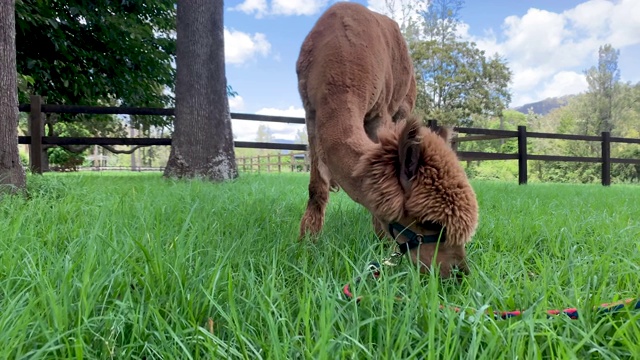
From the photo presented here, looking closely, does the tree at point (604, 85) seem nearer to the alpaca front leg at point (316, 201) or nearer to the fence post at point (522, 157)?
the fence post at point (522, 157)

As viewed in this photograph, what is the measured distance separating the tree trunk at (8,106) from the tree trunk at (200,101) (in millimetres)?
3143

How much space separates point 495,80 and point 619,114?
19.7 metres

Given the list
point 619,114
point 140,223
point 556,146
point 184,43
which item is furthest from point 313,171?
point 619,114

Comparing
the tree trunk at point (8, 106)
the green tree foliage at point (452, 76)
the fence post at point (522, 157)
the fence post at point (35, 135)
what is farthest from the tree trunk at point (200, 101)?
the green tree foliage at point (452, 76)

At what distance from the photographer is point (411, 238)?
6.16 feet

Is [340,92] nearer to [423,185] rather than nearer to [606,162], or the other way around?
[423,185]

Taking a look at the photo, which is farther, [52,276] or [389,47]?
[389,47]

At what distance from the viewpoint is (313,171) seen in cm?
299

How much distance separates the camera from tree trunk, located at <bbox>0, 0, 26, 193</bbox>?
143 inches

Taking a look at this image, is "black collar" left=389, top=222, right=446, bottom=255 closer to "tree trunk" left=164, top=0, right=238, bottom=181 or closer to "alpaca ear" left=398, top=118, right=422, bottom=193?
"alpaca ear" left=398, top=118, right=422, bottom=193

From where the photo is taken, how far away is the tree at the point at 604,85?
37.6 meters

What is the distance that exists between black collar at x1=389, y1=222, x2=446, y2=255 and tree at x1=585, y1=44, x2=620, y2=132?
43365 millimetres

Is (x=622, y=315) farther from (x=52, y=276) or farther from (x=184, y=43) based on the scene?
(x=184, y=43)

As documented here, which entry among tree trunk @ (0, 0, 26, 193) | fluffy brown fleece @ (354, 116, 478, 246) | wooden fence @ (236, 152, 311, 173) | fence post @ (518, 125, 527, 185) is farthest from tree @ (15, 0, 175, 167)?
fence post @ (518, 125, 527, 185)
